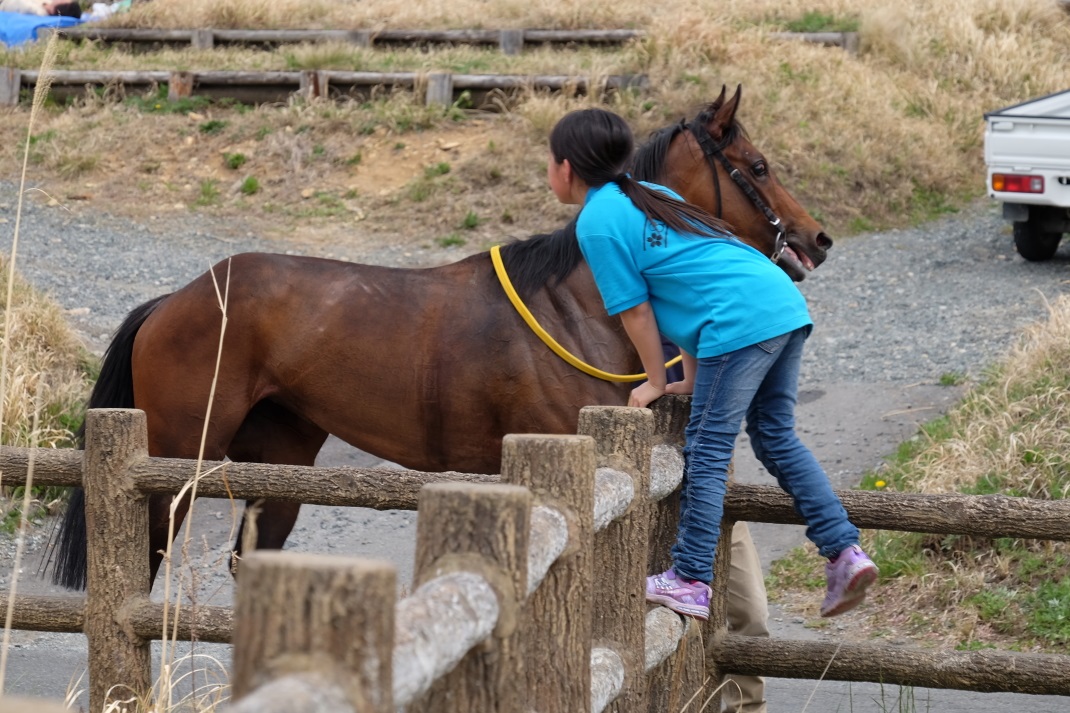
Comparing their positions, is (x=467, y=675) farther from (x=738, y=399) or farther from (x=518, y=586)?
(x=738, y=399)

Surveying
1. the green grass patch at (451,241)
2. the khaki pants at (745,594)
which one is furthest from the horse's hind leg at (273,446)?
the green grass patch at (451,241)

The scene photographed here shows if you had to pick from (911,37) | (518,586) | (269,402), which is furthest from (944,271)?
(518,586)

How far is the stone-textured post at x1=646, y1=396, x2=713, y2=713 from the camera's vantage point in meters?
3.32

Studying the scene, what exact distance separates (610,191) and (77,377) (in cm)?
486

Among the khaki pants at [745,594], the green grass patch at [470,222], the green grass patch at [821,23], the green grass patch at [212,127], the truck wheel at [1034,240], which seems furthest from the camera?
the green grass patch at [821,23]

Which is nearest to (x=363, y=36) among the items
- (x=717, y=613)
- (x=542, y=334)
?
(x=542, y=334)

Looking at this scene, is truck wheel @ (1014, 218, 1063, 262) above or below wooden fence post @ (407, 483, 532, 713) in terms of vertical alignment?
below

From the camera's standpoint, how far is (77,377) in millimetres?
7391

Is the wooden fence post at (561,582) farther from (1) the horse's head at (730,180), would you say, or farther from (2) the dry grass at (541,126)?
(2) the dry grass at (541,126)

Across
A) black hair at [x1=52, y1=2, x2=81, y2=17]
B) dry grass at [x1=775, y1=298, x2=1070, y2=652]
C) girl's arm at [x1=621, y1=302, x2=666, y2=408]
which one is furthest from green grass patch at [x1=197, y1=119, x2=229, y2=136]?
girl's arm at [x1=621, y1=302, x2=666, y2=408]

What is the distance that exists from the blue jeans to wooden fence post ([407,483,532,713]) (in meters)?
1.48

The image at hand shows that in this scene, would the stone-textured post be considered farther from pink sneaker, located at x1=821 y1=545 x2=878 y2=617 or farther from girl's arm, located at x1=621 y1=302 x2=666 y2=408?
pink sneaker, located at x1=821 y1=545 x2=878 y2=617

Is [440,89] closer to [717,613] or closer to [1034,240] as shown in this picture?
[1034,240]

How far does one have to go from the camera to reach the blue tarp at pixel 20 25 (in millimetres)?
17719
